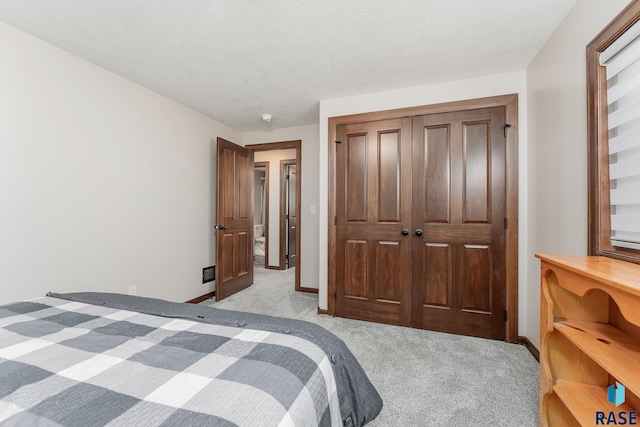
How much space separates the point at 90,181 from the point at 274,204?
3389mm

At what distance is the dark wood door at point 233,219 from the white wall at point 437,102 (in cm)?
134

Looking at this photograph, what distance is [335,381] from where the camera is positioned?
1064mm

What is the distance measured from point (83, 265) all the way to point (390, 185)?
280 centimetres

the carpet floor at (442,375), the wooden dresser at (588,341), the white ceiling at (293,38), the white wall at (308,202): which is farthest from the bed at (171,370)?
the white wall at (308,202)

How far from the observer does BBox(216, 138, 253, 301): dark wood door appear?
11.3 ft

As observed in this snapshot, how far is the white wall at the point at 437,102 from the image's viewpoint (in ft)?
7.70

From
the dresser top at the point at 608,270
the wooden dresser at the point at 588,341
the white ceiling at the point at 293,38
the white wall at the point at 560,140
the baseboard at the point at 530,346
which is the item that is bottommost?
the baseboard at the point at 530,346

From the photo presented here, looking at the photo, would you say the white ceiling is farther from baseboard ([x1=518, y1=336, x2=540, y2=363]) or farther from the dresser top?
baseboard ([x1=518, y1=336, x2=540, y2=363])

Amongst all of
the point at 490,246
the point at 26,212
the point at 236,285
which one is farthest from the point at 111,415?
the point at 236,285

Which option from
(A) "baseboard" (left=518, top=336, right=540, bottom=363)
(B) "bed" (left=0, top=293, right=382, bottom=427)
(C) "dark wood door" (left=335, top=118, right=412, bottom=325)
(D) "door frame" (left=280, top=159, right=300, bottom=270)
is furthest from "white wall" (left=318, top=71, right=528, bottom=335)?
(D) "door frame" (left=280, top=159, right=300, bottom=270)

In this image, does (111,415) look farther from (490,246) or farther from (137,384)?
(490,246)

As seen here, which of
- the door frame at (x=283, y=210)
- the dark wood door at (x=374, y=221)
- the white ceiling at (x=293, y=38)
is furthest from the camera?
the door frame at (x=283, y=210)

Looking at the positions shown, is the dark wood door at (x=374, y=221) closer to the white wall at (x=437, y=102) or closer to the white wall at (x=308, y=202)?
the white wall at (x=437, y=102)

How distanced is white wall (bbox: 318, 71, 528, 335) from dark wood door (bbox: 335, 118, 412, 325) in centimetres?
17
